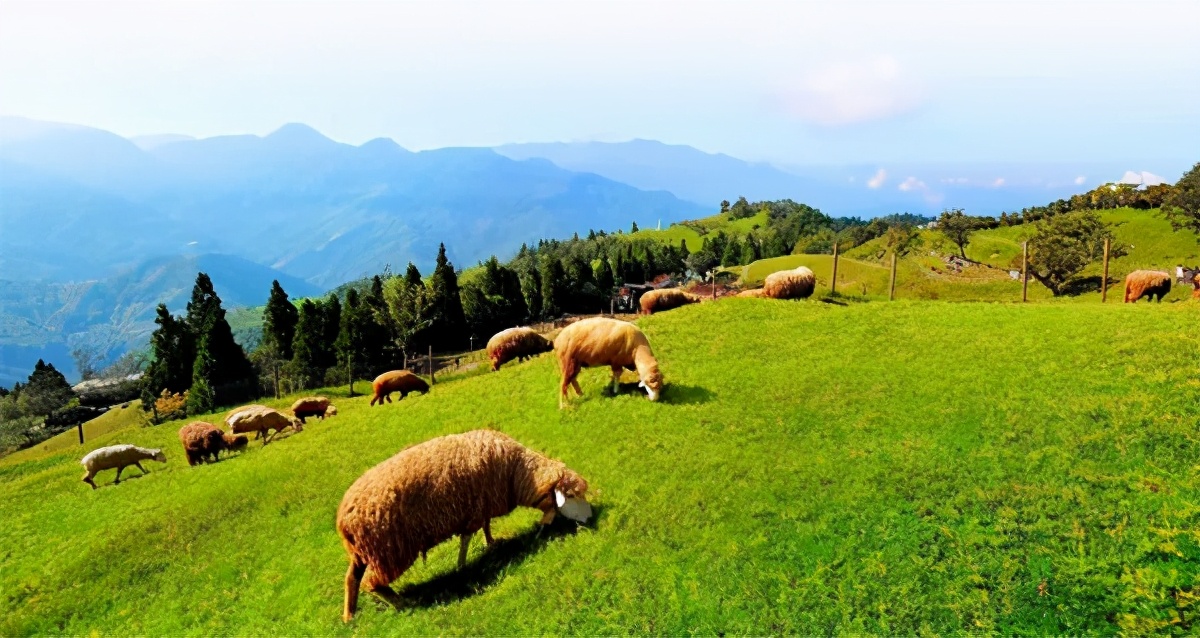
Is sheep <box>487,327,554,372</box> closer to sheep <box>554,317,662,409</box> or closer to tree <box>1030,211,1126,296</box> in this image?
sheep <box>554,317,662,409</box>

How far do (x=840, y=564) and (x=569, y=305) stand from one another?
89.0m

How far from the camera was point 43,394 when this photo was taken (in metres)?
63.7

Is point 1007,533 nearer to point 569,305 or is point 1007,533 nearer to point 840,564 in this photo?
point 840,564

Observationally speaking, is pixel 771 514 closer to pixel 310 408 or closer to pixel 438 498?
pixel 438 498

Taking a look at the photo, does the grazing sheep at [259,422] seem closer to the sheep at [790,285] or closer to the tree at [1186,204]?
the sheep at [790,285]

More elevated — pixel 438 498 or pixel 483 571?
pixel 438 498

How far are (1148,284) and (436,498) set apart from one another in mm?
32848

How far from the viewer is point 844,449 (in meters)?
12.3

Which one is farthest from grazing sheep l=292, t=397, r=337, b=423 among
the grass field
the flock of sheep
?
the flock of sheep

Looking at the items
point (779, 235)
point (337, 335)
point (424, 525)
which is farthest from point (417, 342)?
point (779, 235)

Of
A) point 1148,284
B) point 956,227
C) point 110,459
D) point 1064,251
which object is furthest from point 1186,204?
point 110,459

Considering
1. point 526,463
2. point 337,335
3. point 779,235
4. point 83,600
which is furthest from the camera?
point 779,235

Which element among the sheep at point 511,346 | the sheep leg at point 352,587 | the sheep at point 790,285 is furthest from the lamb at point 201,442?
the sheep at point 790,285

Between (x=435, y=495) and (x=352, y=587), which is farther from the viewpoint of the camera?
(x=352, y=587)
